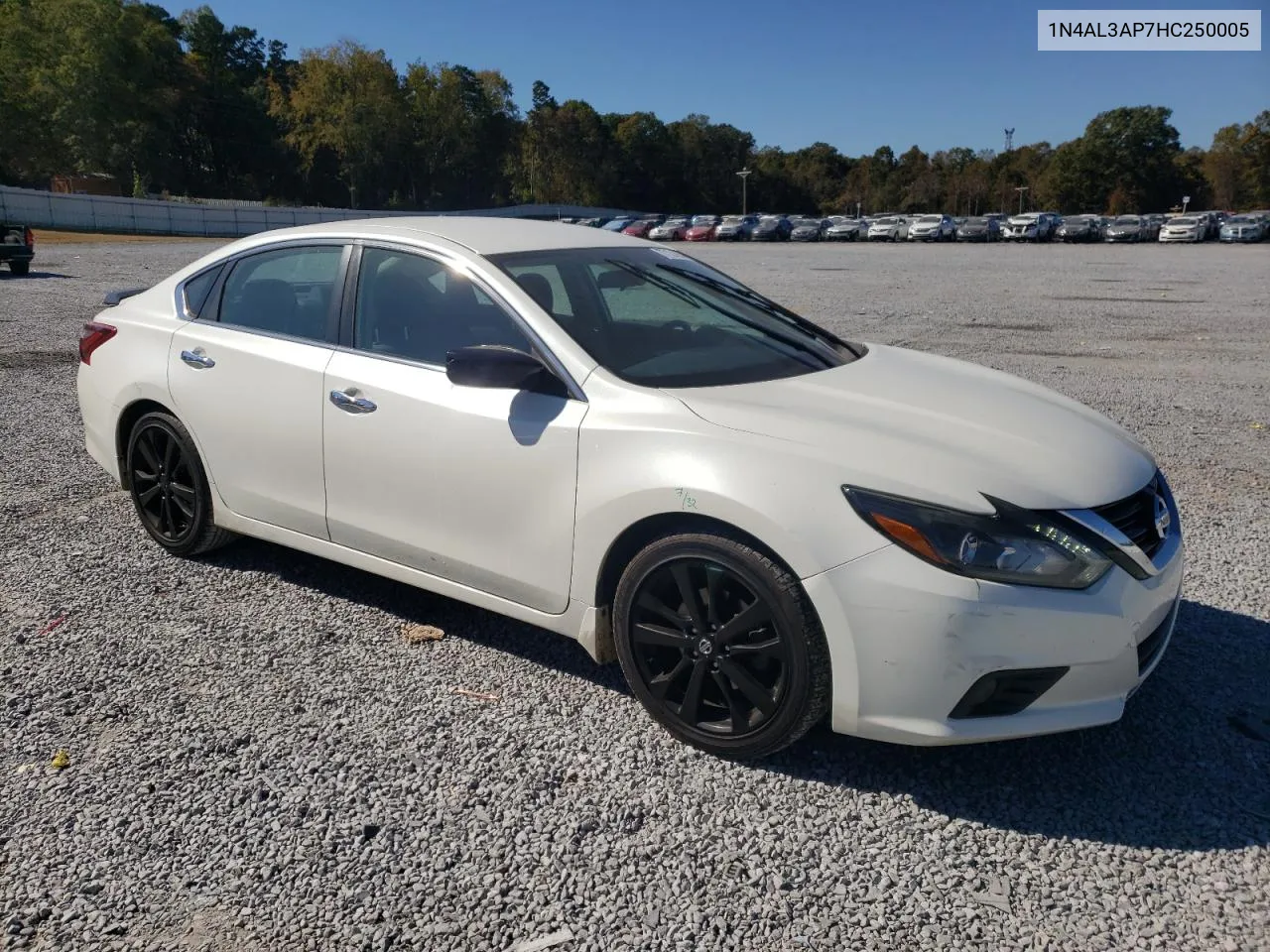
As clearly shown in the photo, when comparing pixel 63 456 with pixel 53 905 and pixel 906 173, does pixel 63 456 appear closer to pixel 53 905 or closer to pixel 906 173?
pixel 53 905

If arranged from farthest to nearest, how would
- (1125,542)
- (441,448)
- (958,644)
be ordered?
(441,448) → (1125,542) → (958,644)

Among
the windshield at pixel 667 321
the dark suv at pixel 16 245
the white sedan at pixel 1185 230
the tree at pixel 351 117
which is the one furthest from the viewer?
the tree at pixel 351 117

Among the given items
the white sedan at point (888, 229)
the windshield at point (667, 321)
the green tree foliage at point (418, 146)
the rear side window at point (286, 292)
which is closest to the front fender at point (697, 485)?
the windshield at point (667, 321)

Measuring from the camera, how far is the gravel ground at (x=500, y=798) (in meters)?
2.44

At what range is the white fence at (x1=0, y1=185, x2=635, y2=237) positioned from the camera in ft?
163

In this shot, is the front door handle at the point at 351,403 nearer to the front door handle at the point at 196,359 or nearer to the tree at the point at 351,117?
the front door handle at the point at 196,359

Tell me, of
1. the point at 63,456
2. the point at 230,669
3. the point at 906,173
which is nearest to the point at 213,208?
the point at 63,456

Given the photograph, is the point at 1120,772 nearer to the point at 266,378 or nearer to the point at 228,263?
the point at 266,378

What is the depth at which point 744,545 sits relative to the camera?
9.52 ft

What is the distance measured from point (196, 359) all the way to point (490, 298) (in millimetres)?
1589

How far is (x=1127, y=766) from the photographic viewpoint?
10.1 ft

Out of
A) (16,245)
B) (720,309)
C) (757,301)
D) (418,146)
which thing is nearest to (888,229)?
(16,245)

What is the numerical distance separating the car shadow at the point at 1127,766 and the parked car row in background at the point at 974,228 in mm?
48468

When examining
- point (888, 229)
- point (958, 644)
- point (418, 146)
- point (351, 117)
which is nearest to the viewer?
point (958, 644)
